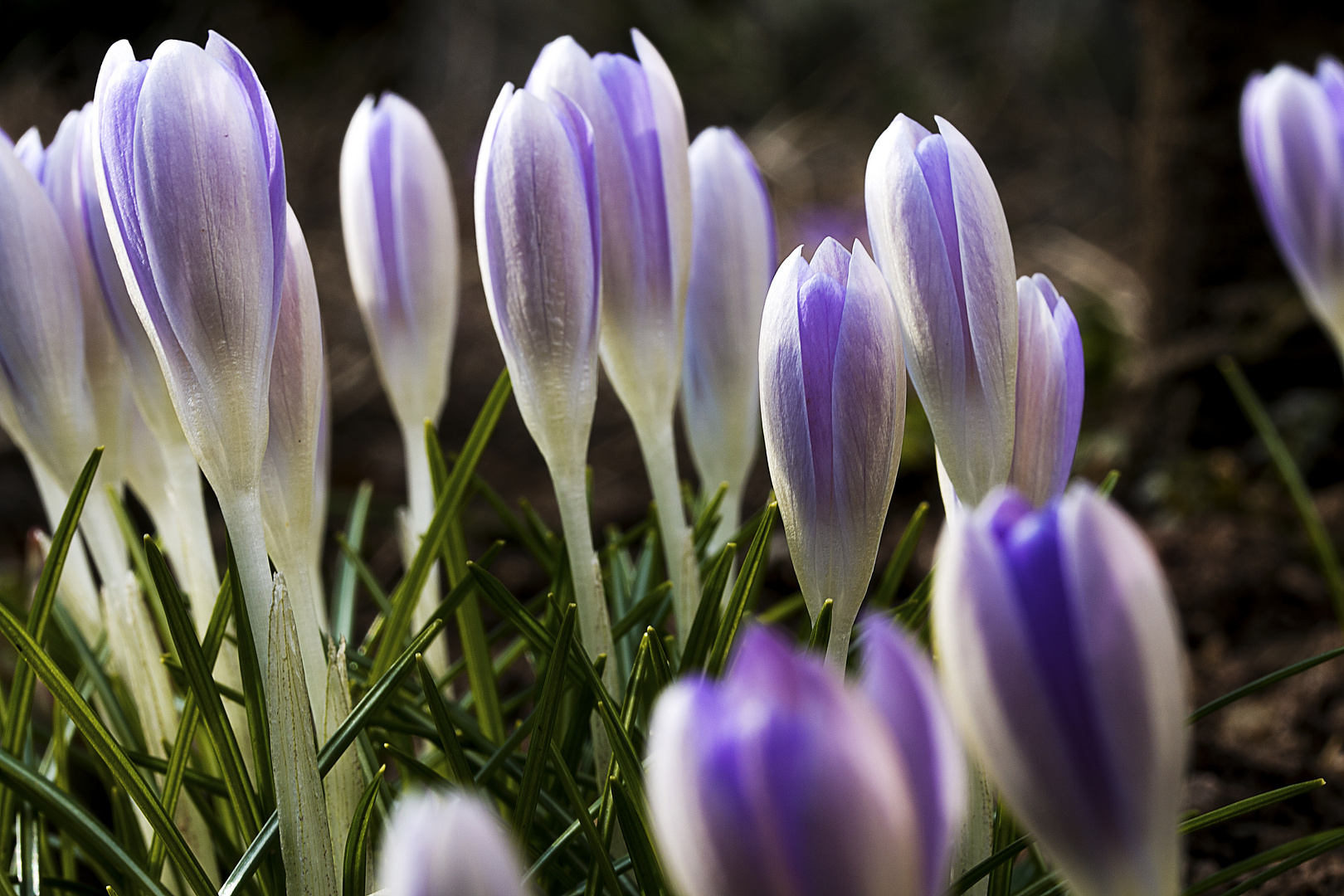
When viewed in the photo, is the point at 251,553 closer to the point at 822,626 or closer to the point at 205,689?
the point at 205,689

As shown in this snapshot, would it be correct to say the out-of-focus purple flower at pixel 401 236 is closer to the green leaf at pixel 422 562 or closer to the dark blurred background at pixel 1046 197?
the green leaf at pixel 422 562

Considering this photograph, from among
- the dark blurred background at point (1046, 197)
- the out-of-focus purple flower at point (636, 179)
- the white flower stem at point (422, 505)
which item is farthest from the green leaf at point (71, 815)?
the dark blurred background at point (1046, 197)

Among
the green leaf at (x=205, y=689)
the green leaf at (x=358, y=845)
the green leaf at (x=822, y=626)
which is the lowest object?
the green leaf at (x=822, y=626)

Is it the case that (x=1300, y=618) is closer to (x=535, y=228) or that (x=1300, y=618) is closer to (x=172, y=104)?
(x=535, y=228)

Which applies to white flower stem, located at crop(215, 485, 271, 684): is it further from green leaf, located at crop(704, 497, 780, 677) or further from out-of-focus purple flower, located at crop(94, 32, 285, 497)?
green leaf, located at crop(704, 497, 780, 677)

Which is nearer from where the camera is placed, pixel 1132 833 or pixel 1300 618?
pixel 1132 833

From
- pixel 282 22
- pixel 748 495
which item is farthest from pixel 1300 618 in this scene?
pixel 282 22
